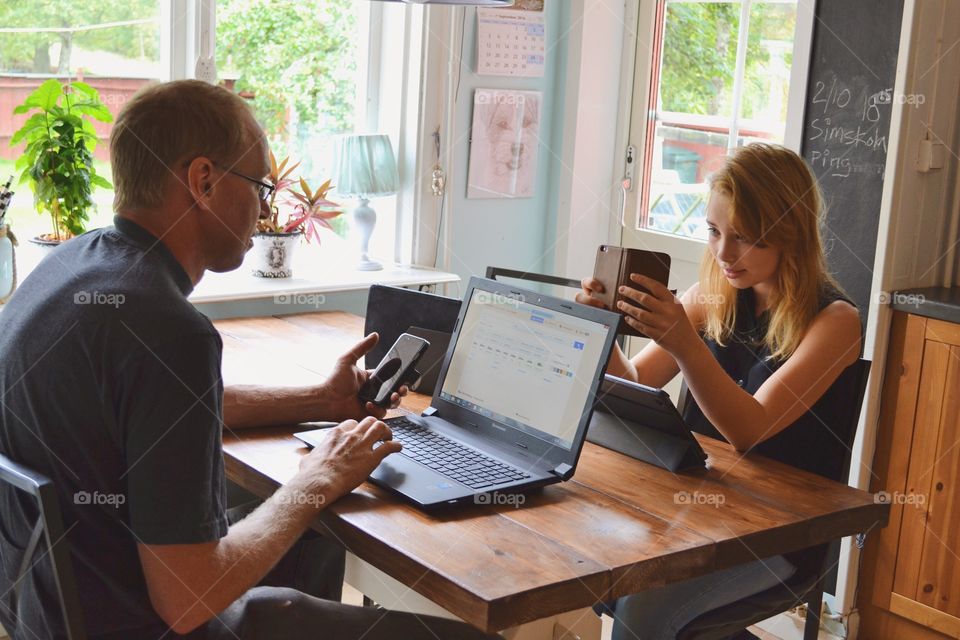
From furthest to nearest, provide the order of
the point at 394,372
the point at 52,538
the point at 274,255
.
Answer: the point at 274,255 → the point at 394,372 → the point at 52,538

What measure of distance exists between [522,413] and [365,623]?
0.45m

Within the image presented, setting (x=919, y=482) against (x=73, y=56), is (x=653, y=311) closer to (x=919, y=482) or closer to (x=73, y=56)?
(x=919, y=482)

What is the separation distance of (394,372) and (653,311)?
495mm

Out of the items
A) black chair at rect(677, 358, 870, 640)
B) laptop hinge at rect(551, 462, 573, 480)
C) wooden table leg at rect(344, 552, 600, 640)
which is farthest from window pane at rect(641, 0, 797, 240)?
wooden table leg at rect(344, 552, 600, 640)

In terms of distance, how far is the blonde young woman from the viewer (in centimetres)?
188

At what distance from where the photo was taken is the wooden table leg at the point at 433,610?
1605 mm

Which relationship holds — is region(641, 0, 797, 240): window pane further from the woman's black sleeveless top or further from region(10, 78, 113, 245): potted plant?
region(10, 78, 113, 245): potted plant

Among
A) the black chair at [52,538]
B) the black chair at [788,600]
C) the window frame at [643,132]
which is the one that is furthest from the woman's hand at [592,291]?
the window frame at [643,132]

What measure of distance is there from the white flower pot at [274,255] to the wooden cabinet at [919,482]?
67.2 inches

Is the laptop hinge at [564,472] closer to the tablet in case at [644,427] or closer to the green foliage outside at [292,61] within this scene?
Answer: the tablet in case at [644,427]

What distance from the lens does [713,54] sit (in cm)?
354

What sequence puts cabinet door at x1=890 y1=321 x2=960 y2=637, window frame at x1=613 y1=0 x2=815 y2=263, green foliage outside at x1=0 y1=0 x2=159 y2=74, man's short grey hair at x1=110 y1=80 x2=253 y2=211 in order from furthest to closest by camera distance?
window frame at x1=613 y1=0 x2=815 y2=263, green foliage outside at x1=0 y1=0 x2=159 y2=74, cabinet door at x1=890 y1=321 x2=960 y2=637, man's short grey hair at x1=110 y1=80 x2=253 y2=211

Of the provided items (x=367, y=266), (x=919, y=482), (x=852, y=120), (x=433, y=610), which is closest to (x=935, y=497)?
(x=919, y=482)

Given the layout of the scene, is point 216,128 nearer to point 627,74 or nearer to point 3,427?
point 3,427
